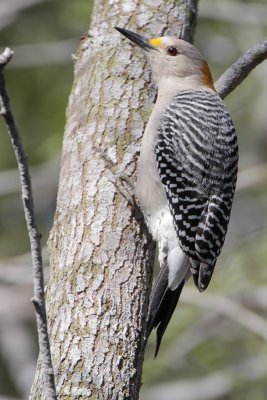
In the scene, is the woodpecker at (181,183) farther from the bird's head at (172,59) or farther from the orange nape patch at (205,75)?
the orange nape patch at (205,75)

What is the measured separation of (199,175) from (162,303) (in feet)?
2.80

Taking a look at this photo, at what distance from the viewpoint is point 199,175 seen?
518 cm

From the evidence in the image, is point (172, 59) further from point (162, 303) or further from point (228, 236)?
point (228, 236)

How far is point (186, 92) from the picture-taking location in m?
6.06

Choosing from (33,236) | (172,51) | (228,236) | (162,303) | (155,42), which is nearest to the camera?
(33,236)

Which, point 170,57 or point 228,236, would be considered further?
point 228,236

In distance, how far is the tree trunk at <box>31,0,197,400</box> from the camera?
3.88m

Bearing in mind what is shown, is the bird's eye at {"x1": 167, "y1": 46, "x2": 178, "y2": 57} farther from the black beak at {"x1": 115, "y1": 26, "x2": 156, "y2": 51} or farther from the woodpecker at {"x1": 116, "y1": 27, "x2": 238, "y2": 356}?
the black beak at {"x1": 115, "y1": 26, "x2": 156, "y2": 51}

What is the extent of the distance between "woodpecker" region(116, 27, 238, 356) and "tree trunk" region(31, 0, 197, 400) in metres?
0.15

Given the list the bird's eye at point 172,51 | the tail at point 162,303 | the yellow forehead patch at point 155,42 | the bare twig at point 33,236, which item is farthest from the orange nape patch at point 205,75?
the bare twig at point 33,236

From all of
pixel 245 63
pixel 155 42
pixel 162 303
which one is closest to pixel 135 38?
pixel 155 42

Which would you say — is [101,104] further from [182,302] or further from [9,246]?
[9,246]

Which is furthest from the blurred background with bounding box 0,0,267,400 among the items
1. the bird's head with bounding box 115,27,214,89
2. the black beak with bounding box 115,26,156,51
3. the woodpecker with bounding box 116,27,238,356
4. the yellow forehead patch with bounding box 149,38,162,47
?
the black beak with bounding box 115,26,156,51

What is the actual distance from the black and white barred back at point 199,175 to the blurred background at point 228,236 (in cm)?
207
